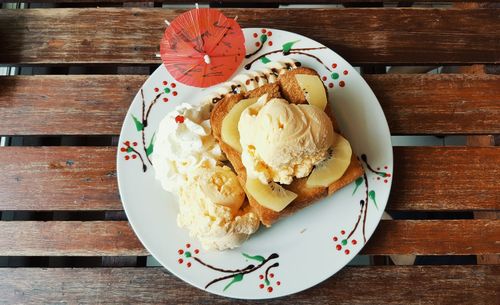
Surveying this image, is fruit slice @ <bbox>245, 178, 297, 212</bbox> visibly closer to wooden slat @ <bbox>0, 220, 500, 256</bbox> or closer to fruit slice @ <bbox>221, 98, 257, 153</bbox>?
fruit slice @ <bbox>221, 98, 257, 153</bbox>

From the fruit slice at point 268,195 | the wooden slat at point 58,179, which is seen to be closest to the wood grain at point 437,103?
the fruit slice at point 268,195

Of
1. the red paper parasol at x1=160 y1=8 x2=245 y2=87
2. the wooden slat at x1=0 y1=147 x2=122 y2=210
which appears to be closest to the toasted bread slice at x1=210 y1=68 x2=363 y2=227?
the red paper parasol at x1=160 y1=8 x2=245 y2=87

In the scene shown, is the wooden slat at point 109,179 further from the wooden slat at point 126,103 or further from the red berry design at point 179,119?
the red berry design at point 179,119

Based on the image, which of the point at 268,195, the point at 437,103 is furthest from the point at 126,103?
the point at 437,103

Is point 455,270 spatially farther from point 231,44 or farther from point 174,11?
point 174,11

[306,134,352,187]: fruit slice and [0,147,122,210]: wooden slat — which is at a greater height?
[306,134,352,187]: fruit slice

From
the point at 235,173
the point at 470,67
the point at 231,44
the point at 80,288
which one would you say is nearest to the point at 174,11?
the point at 231,44

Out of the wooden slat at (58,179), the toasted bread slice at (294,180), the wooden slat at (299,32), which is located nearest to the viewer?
the toasted bread slice at (294,180)

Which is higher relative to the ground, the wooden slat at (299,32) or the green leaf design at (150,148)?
the wooden slat at (299,32)

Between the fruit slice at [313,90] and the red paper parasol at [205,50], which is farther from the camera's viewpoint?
the red paper parasol at [205,50]
